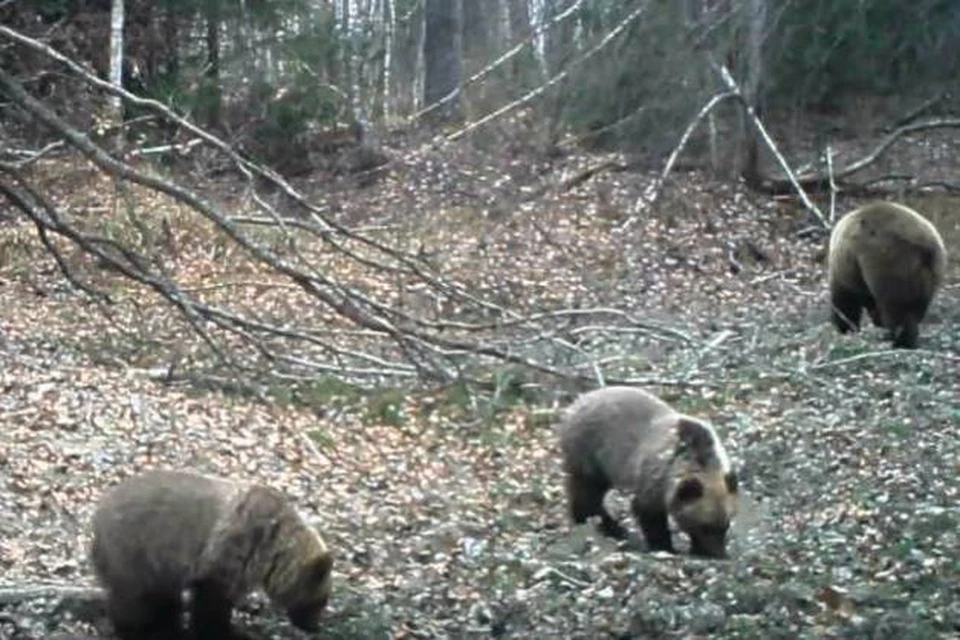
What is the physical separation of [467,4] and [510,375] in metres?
22.1

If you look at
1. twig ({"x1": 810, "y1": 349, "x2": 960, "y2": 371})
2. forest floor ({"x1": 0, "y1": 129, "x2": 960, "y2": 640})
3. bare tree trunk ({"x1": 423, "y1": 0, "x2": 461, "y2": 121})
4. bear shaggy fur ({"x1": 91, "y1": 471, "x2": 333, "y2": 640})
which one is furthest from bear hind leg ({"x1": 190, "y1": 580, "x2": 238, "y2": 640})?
bare tree trunk ({"x1": 423, "y1": 0, "x2": 461, "y2": 121})

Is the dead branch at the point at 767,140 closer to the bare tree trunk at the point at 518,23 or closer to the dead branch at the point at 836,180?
the dead branch at the point at 836,180

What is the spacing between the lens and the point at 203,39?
23344 millimetres

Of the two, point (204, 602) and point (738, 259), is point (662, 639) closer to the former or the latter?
point (204, 602)

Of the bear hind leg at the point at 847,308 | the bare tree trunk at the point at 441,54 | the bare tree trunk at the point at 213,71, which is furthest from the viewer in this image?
the bare tree trunk at the point at 441,54

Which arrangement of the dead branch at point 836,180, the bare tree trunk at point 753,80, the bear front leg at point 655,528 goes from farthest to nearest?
the dead branch at point 836,180, the bare tree trunk at point 753,80, the bear front leg at point 655,528

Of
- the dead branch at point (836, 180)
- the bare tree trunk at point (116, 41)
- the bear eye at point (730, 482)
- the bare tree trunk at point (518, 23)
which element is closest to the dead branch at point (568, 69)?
the bare tree trunk at point (518, 23)

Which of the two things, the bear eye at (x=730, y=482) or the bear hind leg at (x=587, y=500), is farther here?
the bear hind leg at (x=587, y=500)

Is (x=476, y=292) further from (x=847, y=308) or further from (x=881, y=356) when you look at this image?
(x=847, y=308)

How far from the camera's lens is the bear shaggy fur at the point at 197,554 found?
768 cm

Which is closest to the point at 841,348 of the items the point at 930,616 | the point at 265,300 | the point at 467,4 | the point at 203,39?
the point at 265,300

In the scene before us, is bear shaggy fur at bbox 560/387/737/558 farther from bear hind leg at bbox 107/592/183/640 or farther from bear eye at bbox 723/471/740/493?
bear hind leg at bbox 107/592/183/640

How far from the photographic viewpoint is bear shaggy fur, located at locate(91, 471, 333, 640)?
7.68 metres

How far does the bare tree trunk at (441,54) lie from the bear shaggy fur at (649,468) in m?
16.9
